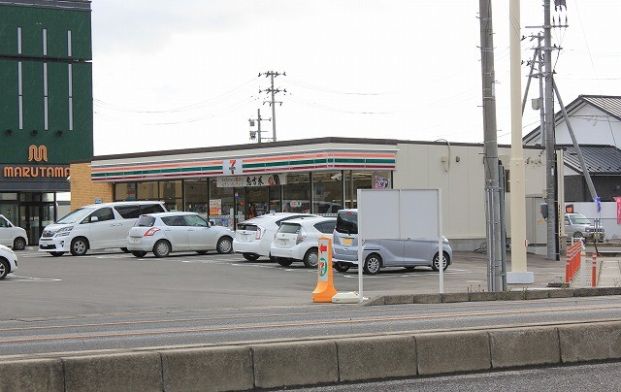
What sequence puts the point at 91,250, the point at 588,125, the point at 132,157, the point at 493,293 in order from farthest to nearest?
the point at 588,125, the point at 132,157, the point at 91,250, the point at 493,293

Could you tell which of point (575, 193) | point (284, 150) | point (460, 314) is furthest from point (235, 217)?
point (575, 193)

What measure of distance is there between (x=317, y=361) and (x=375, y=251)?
54.7 ft

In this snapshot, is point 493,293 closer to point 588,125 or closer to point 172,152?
point 172,152

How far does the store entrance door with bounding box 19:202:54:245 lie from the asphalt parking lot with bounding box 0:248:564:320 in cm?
1782

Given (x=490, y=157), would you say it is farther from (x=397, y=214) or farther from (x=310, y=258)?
(x=310, y=258)

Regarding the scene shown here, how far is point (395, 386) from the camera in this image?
8.58 meters

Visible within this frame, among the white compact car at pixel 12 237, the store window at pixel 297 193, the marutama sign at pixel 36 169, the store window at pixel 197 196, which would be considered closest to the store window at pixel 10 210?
the marutama sign at pixel 36 169

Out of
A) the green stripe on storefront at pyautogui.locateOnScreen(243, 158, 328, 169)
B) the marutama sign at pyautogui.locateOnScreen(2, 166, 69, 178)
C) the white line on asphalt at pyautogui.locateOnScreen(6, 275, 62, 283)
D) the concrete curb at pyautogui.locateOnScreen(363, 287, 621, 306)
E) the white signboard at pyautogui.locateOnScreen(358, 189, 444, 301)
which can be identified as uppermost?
the marutama sign at pyautogui.locateOnScreen(2, 166, 69, 178)

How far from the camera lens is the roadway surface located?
11.1 m

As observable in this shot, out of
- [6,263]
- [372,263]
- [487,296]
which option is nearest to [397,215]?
[487,296]

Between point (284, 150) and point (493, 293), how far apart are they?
1775 cm

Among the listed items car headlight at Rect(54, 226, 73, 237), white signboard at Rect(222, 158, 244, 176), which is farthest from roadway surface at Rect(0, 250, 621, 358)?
white signboard at Rect(222, 158, 244, 176)

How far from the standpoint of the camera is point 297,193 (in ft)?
118

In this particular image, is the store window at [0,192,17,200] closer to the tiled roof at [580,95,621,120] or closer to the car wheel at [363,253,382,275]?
the car wheel at [363,253,382,275]
